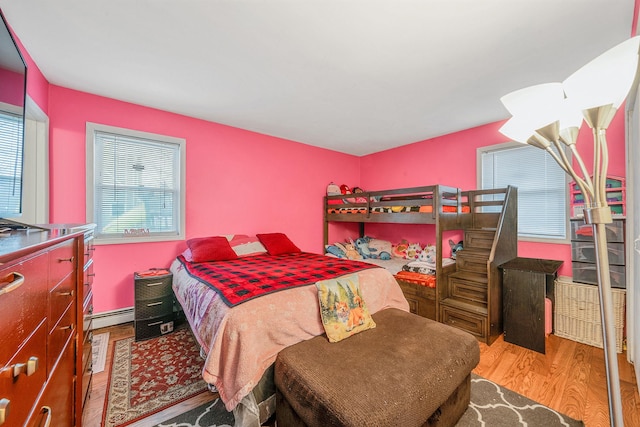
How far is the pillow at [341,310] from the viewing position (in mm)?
1687

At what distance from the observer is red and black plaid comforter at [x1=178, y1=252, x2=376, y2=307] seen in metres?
1.83

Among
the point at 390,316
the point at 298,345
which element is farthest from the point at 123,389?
the point at 390,316

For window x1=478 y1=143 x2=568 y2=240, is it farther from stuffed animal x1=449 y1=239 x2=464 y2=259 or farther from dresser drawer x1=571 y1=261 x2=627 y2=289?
stuffed animal x1=449 y1=239 x2=464 y2=259

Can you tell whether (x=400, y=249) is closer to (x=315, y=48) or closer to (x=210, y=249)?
(x=210, y=249)

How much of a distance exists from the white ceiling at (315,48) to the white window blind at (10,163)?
0.87 meters

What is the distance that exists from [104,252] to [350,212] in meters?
3.14

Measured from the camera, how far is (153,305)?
2580 millimetres

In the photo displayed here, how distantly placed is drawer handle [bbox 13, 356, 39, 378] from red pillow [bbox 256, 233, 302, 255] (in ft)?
8.77

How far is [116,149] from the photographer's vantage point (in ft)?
9.34

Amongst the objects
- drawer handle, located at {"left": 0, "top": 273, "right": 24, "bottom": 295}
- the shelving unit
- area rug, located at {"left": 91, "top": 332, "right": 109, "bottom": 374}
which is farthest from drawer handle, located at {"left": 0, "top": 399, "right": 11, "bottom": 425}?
the shelving unit

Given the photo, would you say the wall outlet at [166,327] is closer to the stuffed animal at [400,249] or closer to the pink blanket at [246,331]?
the pink blanket at [246,331]

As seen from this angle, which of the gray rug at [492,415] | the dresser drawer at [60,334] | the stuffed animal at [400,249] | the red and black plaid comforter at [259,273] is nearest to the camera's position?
the dresser drawer at [60,334]

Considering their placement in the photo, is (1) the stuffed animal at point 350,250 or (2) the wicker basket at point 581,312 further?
(1) the stuffed animal at point 350,250

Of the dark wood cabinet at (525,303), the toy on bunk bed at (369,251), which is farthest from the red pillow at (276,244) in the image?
the dark wood cabinet at (525,303)
